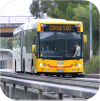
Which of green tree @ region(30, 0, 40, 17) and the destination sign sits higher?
green tree @ region(30, 0, 40, 17)

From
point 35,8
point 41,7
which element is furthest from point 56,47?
point 35,8

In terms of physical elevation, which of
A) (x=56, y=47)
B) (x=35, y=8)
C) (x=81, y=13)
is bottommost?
(x=56, y=47)

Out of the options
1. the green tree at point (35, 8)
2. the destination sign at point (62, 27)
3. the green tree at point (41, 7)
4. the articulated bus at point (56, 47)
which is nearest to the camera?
the articulated bus at point (56, 47)

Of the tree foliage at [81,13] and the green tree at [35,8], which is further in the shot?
the green tree at [35,8]

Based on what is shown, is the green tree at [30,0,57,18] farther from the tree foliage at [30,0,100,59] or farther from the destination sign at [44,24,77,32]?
the destination sign at [44,24,77,32]

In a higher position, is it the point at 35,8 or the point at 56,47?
the point at 35,8

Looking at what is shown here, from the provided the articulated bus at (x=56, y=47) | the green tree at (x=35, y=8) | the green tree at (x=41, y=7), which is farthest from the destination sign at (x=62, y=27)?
the green tree at (x=35, y=8)

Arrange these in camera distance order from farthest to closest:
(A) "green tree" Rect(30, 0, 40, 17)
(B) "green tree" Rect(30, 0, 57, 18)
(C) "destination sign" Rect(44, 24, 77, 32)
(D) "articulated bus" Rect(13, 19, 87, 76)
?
(A) "green tree" Rect(30, 0, 40, 17), (B) "green tree" Rect(30, 0, 57, 18), (C) "destination sign" Rect(44, 24, 77, 32), (D) "articulated bus" Rect(13, 19, 87, 76)

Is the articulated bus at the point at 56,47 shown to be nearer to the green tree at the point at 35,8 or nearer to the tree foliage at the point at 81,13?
the tree foliage at the point at 81,13

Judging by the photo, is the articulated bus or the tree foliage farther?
the tree foliage

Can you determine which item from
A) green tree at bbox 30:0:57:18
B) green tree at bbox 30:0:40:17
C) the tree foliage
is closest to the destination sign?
the tree foliage

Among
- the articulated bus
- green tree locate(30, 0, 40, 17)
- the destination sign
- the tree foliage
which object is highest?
green tree locate(30, 0, 40, 17)

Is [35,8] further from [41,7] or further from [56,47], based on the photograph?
[56,47]

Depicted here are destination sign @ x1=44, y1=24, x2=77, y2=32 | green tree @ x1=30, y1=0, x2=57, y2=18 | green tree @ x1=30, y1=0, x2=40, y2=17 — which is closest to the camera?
destination sign @ x1=44, y1=24, x2=77, y2=32
